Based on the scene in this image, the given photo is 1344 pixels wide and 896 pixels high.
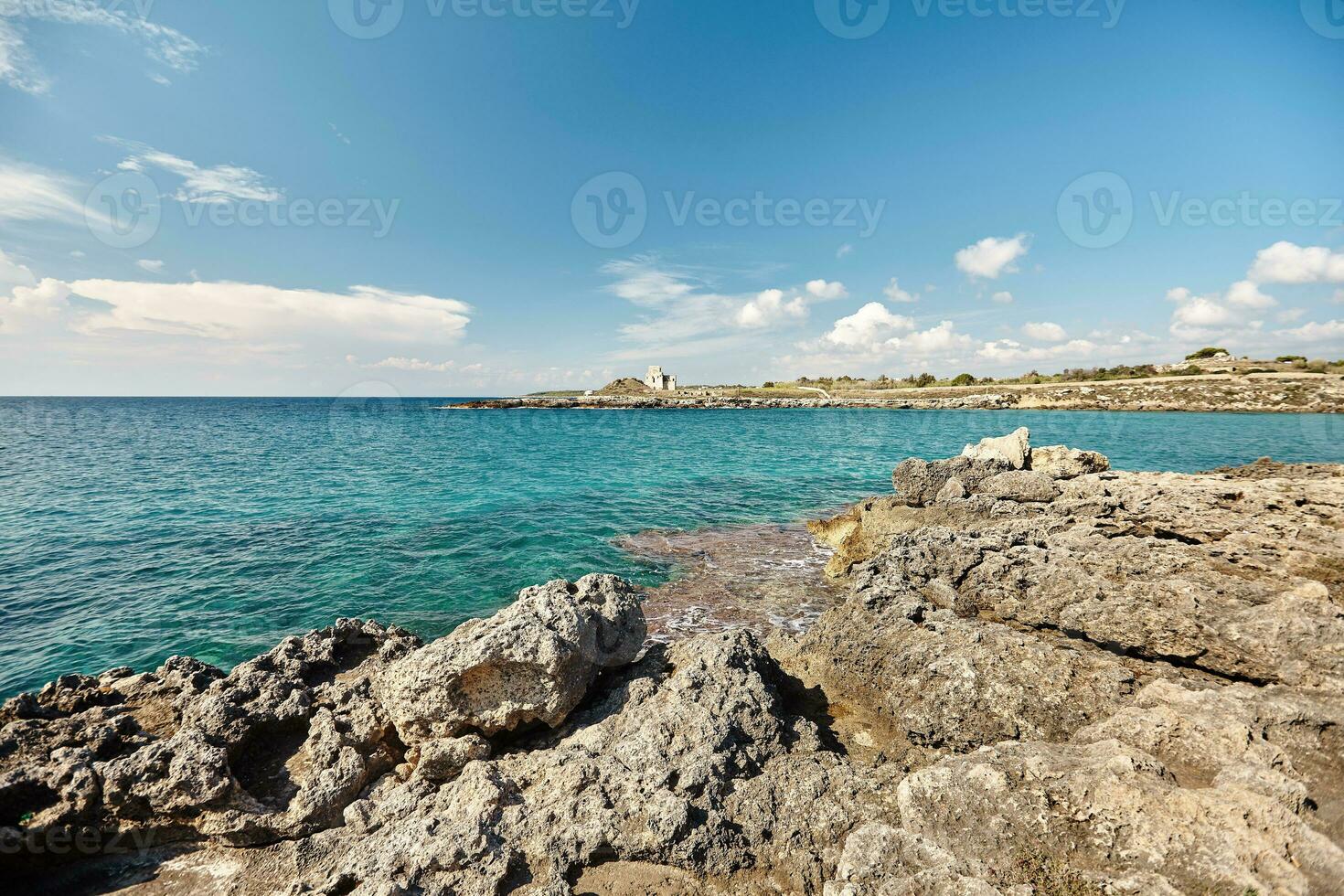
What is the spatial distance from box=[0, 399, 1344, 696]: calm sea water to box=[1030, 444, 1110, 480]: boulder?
28.7ft

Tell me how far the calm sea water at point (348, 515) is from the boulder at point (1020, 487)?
321 inches

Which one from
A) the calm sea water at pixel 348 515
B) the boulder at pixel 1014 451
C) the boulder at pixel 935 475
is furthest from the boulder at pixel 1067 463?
the calm sea water at pixel 348 515

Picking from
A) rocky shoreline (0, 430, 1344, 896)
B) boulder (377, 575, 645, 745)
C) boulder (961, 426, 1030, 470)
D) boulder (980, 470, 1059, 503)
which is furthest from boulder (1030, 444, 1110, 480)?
boulder (377, 575, 645, 745)

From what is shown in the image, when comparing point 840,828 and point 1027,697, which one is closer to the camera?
point 840,828

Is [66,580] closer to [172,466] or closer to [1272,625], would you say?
[1272,625]

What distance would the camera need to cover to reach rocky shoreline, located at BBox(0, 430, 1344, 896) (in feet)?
13.4

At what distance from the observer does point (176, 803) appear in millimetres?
5664

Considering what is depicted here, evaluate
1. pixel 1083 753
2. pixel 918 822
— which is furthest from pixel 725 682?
pixel 1083 753

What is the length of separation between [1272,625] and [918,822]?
5.87m

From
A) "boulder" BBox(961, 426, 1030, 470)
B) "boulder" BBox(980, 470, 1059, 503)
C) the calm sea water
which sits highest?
"boulder" BBox(961, 426, 1030, 470)

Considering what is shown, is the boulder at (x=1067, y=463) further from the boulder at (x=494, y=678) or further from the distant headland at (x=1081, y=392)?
the distant headland at (x=1081, y=392)

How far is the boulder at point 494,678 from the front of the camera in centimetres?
630

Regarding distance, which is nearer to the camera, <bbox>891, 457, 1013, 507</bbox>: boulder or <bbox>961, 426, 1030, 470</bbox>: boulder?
<bbox>891, 457, 1013, 507</bbox>: boulder

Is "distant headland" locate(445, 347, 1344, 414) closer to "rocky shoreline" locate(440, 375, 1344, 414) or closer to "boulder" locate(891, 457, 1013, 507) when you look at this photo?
"rocky shoreline" locate(440, 375, 1344, 414)
